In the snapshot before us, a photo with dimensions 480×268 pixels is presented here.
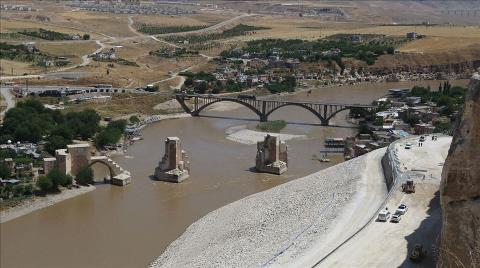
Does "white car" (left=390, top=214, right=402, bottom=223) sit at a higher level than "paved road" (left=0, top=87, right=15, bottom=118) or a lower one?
higher

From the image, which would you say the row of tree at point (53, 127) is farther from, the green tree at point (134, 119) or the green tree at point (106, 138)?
the green tree at point (134, 119)

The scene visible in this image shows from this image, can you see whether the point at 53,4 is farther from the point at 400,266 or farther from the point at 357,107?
the point at 400,266

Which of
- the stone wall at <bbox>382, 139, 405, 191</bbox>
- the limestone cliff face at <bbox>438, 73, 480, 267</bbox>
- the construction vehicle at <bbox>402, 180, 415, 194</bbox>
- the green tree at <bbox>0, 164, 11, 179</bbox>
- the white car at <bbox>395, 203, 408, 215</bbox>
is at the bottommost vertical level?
the green tree at <bbox>0, 164, 11, 179</bbox>

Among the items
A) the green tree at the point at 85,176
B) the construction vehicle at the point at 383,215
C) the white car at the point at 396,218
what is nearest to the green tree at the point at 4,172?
the green tree at the point at 85,176

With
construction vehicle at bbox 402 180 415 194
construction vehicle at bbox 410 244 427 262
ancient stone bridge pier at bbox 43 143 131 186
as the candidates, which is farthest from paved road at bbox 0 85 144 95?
construction vehicle at bbox 410 244 427 262

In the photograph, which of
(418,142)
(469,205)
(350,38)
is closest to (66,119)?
(418,142)

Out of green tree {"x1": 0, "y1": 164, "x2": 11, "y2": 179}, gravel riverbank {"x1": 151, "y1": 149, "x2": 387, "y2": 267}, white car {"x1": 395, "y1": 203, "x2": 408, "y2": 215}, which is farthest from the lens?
green tree {"x1": 0, "y1": 164, "x2": 11, "y2": 179}

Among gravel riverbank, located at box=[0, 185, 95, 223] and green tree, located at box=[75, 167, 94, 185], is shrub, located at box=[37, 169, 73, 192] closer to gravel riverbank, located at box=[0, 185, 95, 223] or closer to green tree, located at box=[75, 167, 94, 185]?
gravel riverbank, located at box=[0, 185, 95, 223]
